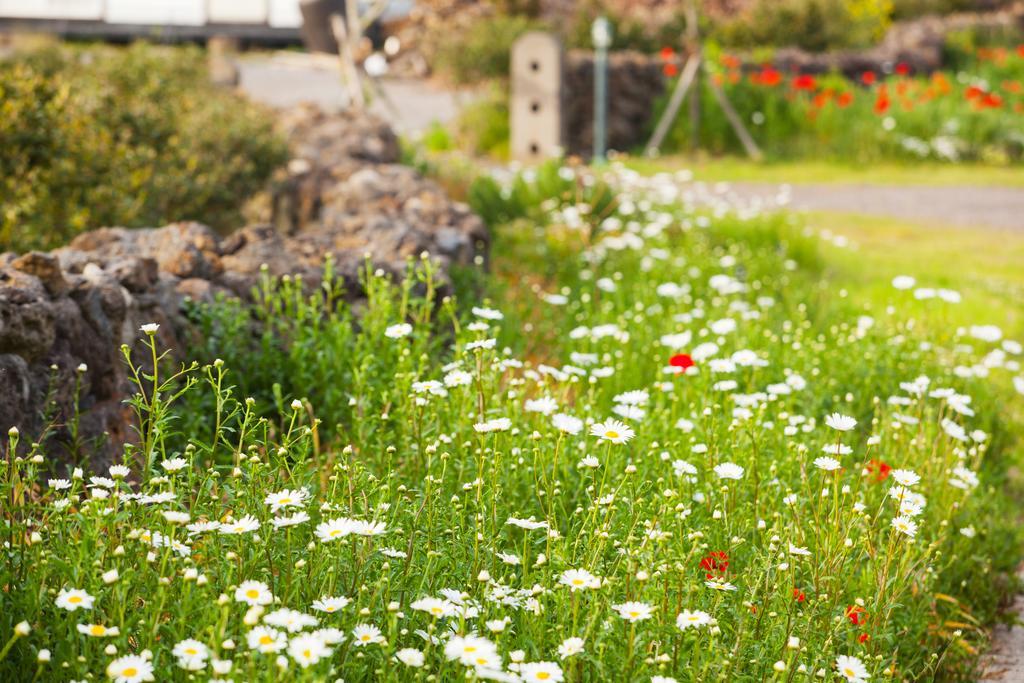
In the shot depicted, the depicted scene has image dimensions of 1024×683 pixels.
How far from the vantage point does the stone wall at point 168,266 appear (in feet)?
11.7

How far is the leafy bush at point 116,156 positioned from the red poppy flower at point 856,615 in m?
4.34

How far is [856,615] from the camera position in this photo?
3105mm

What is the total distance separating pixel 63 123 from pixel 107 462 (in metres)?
3.33

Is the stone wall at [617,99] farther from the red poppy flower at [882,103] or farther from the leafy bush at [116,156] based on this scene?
the leafy bush at [116,156]

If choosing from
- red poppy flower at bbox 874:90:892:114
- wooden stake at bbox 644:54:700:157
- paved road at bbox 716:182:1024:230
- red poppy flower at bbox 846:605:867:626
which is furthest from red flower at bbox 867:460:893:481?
wooden stake at bbox 644:54:700:157

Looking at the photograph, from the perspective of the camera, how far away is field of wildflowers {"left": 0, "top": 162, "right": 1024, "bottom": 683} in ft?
7.72

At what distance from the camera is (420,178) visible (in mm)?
7633

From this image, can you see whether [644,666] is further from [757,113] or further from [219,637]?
[757,113]

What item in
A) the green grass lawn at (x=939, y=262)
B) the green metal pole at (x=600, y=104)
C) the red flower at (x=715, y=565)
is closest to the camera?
the red flower at (x=715, y=565)

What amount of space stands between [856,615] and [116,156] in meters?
5.05

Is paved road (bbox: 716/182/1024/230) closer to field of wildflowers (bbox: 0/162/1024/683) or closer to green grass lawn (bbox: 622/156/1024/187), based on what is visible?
green grass lawn (bbox: 622/156/1024/187)

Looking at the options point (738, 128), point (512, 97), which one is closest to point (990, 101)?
point (738, 128)

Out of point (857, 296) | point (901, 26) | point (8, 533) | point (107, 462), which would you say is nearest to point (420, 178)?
point (857, 296)

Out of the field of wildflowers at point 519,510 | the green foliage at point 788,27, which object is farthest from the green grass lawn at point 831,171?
the field of wildflowers at point 519,510
